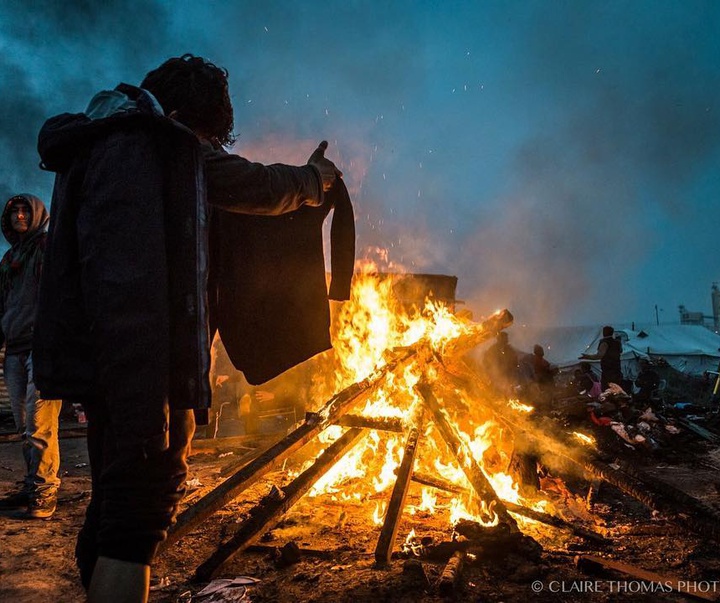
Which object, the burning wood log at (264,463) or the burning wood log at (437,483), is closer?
the burning wood log at (264,463)

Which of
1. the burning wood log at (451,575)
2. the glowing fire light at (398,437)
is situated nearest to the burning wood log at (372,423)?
the glowing fire light at (398,437)

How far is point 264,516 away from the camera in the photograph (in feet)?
10.8

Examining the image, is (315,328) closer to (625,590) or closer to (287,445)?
(287,445)

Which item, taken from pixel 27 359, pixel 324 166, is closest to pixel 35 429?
pixel 27 359

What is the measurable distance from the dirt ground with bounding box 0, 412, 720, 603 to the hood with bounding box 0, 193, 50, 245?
2.72 m

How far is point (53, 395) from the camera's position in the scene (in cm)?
163

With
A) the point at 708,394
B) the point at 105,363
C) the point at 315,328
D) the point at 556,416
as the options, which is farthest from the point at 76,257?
the point at 708,394

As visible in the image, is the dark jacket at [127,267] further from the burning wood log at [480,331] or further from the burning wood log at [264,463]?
the burning wood log at [480,331]

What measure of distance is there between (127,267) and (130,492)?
0.82 meters

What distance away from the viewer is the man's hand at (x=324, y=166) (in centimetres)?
223

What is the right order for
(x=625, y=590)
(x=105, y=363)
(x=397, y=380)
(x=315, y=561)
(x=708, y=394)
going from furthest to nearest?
1. (x=708, y=394)
2. (x=397, y=380)
3. (x=315, y=561)
4. (x=625, y=590)
5. (x=105, y=363)

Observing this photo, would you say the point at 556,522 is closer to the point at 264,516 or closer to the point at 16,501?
the point at 264,516

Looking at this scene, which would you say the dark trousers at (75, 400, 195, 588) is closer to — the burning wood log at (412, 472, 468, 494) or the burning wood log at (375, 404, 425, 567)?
the burning wood log at (375, 404, 425, 567)

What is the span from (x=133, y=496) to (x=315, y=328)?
46.0 inches
